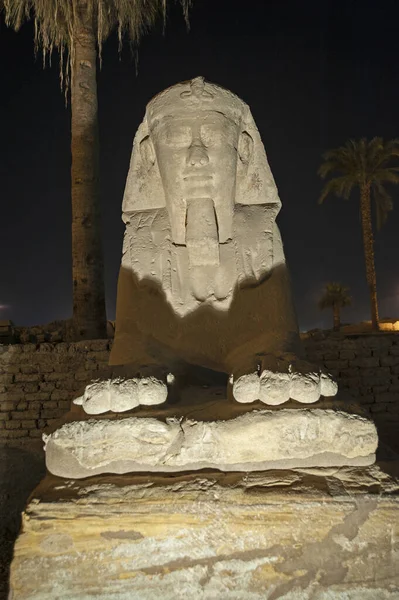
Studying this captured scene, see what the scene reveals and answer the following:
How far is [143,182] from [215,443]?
1.44 m

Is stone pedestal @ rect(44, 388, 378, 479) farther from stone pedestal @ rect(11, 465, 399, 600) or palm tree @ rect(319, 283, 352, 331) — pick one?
palm tree @ rect(319, 283, 352, 331)

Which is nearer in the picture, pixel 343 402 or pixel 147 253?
pixel 343 402

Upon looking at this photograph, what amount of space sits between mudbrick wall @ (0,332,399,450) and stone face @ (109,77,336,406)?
8.76 feet

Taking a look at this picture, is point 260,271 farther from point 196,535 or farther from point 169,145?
point 196,535

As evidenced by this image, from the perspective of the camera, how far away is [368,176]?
501 inches

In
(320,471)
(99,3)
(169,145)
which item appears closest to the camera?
(320,471)

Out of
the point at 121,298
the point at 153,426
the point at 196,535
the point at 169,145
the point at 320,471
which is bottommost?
the point at 196,535

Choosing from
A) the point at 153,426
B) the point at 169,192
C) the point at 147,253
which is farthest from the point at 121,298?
the point at 153,426

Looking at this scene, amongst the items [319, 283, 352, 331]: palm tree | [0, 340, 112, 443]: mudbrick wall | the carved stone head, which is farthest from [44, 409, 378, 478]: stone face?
[319, 283, 352, 331]: palm tree

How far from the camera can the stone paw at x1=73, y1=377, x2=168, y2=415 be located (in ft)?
5.14

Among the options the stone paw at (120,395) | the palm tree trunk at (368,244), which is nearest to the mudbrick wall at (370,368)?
the stone paw at (120,395)

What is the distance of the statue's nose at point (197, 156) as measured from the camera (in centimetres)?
210

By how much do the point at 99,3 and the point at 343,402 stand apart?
7.53m

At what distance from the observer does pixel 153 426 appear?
4.90 feet
